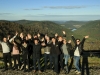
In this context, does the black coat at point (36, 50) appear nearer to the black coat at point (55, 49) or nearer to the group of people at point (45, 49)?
the group of people at point (45, 49)

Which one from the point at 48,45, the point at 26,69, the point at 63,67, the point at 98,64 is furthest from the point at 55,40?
the point at 98,64

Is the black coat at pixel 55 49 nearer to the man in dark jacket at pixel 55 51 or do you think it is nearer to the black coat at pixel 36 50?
the man in dark jacket at pixel 55 51

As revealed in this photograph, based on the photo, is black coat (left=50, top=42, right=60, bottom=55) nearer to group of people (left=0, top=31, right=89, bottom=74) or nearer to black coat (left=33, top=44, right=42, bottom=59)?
group of people (left=0, top=31, right=89, bottom=74)

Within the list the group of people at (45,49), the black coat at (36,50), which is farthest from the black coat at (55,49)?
the black coat at (36,50)

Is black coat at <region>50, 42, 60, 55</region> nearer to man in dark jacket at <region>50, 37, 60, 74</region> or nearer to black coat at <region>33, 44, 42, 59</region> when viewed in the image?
man in dark jacket at <region>50, 37, 60, 74</region>

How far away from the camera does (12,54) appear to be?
12.6 m

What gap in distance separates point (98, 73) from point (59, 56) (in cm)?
222

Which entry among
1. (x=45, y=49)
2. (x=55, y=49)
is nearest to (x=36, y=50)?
(x=45, y=49)

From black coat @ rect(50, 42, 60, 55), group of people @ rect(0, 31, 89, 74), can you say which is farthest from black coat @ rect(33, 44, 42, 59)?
black coat @ rect(50, 42, 60, 55)

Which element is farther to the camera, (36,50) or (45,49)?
(45,49)

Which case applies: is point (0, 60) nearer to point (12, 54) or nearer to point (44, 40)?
point (12, 54)

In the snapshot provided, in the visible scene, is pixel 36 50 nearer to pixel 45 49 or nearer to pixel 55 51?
pixel 45 49

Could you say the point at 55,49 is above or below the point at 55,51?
above

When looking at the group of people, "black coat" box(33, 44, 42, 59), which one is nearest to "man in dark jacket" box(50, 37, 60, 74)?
the group of people
